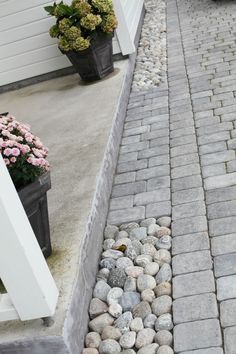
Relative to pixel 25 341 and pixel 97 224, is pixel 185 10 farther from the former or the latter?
pixel 25 341

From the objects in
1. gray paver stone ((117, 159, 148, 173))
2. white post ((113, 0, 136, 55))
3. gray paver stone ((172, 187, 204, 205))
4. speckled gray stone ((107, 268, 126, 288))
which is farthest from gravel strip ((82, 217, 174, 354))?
white post ((113, 0, 136, 55))

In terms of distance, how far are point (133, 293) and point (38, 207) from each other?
0.64 meters

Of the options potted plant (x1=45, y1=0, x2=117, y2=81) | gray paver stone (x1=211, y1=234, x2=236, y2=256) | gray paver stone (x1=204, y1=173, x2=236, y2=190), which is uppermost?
potted plant (x1=45, y1=0, x2=117, y2=81)

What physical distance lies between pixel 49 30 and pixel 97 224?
135 inches

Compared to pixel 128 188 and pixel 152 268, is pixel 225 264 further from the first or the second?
pixel 128 188

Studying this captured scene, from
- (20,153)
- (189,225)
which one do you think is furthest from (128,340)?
(20,153)

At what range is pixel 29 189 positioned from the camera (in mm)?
2273

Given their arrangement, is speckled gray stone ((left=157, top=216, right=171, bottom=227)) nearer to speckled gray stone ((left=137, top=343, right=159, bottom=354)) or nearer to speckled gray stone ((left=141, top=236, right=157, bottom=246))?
speckled gray stone ((left=141, top=236, right=157, bottom=246))

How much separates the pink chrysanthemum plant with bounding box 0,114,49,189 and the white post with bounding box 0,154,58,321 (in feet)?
1.51

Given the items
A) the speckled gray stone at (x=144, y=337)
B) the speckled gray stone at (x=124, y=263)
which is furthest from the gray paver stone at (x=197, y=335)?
the speckled gray stone at (x=124, y=263)

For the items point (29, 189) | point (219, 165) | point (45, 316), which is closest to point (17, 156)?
point (29, 189)

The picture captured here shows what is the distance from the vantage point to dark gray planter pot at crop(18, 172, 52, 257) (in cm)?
226

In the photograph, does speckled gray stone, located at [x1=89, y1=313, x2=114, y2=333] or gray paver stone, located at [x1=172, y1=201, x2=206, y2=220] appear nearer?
speckled gray stone, located at [x1=89, y1=313, x2=114, y2=333]

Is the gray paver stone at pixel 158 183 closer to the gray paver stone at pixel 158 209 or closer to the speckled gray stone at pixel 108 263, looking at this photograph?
the gray paver stone at pixel 158 209
